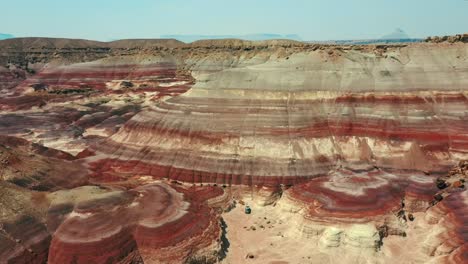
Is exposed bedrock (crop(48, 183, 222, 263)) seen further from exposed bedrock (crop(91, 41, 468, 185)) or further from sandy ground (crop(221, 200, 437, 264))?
exposed bedrock (crop(91, 41, 468, 185))

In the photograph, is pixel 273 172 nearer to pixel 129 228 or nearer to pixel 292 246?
pixel 292 246

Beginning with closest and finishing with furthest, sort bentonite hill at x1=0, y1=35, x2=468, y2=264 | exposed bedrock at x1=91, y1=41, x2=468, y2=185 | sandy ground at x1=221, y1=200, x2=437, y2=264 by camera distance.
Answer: bentonite hill at x1=0, y1=35, x2=468, y2=264, sandy ground at x1=221, y1=200, x2=437, y2=264, exposed bedrock at x1=91, y1=41, x2=468, y2=185

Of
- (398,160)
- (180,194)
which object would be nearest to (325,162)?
(398,160)

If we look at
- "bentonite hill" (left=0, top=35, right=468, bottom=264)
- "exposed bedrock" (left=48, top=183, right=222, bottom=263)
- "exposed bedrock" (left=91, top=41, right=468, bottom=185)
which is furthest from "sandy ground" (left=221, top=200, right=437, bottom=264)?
"exposed bedrock" (left=91, top=41, right=468, bottom=185)

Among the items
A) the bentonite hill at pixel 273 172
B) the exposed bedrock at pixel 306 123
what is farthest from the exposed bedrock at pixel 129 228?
the exposed bedrock at pixel 306 123

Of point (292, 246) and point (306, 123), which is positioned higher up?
point (306, 123)

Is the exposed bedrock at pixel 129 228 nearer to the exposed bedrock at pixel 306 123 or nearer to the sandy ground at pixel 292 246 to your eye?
the sandy ground at pixel 292 246

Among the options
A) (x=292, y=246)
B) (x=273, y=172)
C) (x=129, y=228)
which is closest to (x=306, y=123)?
(x=273, y=172)
